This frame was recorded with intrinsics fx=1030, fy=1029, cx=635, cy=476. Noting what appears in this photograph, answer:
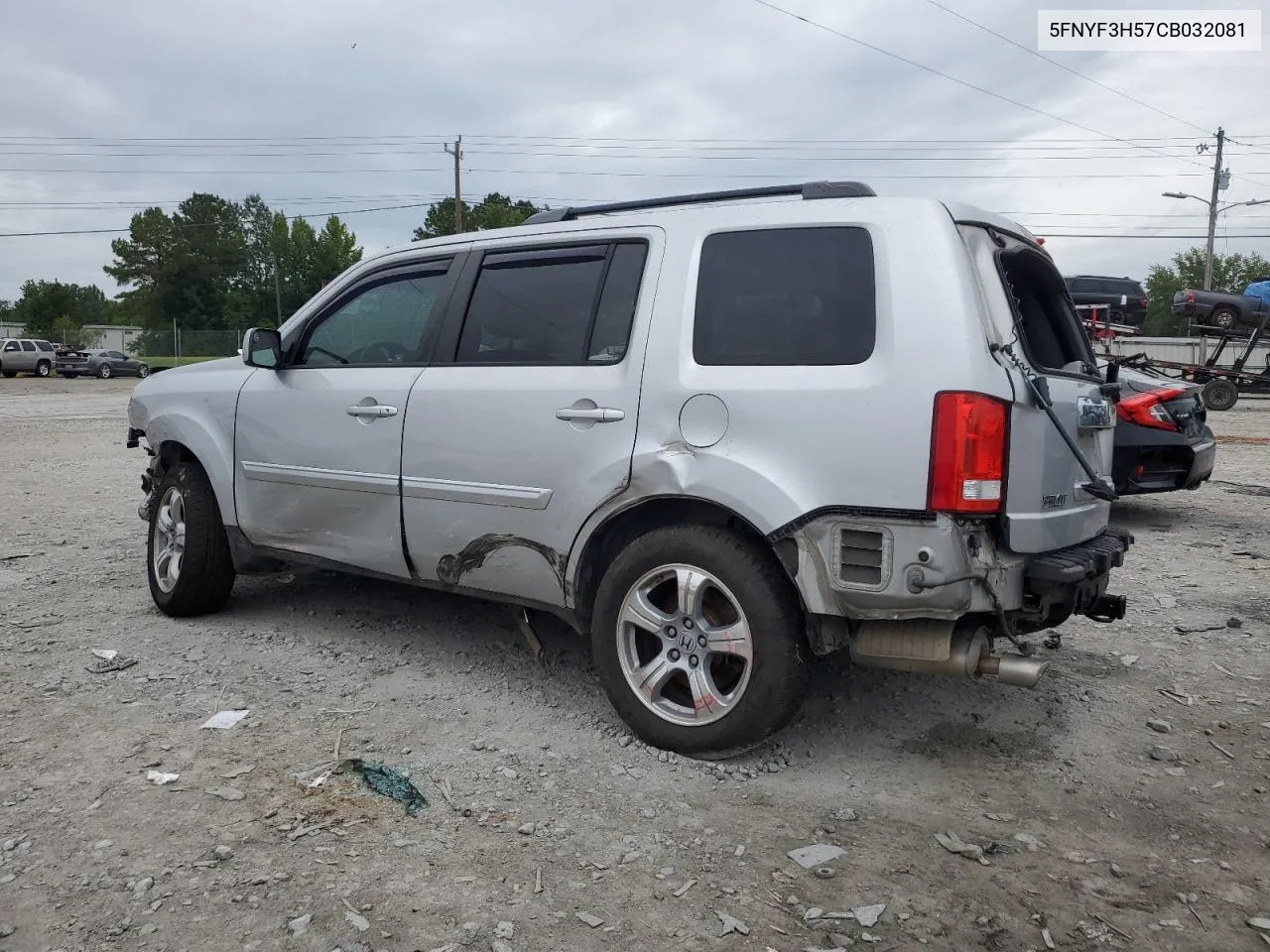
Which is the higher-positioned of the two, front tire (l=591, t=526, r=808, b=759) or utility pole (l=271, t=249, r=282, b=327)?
utility pole (l=271, t=249, r=282, b=327)

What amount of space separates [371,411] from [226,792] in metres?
1.72

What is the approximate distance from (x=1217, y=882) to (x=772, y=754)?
1.39 meters

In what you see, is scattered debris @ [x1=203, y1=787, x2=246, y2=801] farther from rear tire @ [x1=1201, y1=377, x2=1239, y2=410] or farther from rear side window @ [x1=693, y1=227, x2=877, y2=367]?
rear tire @ [x1=1201, y1=377, x2=1239, y2=410]

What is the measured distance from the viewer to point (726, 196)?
3.91 m

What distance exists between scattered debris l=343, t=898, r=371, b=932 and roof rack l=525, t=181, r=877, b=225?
265cm

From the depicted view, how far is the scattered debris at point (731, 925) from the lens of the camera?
102 inches

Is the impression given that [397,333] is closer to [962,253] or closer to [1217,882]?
[962,253]

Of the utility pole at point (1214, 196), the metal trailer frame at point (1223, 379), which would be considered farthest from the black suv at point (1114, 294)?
the utility pole at point (1214, 196)

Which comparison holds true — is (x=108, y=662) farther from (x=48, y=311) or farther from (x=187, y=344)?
(x=48, y=311)

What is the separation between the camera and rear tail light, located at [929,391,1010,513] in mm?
3059

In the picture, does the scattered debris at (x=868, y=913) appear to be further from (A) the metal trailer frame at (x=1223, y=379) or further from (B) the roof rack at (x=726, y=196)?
(A) the metal trailer frame at (x=1223, y=379)

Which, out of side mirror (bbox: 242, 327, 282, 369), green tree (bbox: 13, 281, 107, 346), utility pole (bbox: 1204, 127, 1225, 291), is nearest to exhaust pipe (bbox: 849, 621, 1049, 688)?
side mirror (bbox: 242, 327, 282, 369)

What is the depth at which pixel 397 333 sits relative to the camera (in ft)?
15.1

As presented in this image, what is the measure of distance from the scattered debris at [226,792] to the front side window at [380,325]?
74.8 inches
